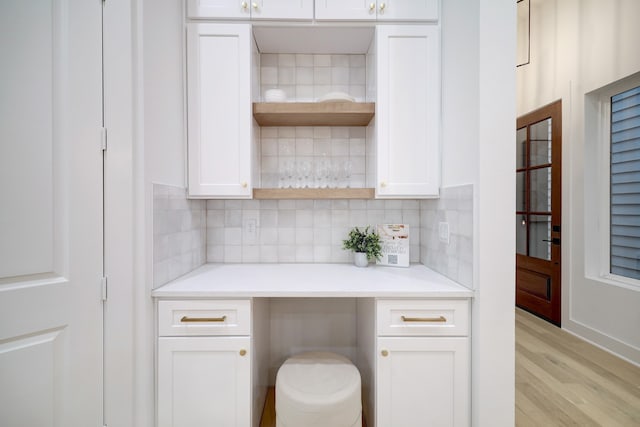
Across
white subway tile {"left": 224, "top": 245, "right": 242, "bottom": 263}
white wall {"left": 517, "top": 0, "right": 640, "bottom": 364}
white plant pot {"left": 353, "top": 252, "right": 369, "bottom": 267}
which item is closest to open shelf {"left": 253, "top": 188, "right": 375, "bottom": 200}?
white plant pot {"left": 353, "top": 252, "right": 369, "bottom": 267}

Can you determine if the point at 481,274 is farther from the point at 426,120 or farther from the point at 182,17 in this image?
the point at 182,17

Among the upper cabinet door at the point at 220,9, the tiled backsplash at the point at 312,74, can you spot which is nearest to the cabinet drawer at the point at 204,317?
the tiled backsplash at the point at 312,74

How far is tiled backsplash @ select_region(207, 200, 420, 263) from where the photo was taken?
1.92m

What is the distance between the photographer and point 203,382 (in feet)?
4.12

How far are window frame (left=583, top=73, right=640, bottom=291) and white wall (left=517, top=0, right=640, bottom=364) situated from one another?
2 centimetres

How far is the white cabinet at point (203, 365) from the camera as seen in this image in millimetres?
1250

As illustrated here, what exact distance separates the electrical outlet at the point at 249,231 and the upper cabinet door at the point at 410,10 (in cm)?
148

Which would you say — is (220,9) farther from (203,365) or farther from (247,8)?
(203,365)

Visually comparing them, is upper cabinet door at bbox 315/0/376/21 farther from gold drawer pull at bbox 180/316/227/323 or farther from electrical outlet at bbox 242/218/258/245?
gold drawer pull at bbox 180/316/227/323

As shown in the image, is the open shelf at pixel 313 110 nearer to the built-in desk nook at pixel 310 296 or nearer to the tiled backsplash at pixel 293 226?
the tiled backsplash at pixel 293 226

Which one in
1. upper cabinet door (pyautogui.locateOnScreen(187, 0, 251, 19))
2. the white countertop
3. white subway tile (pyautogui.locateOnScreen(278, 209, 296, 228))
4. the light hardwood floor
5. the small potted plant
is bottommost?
the light hardwood floor

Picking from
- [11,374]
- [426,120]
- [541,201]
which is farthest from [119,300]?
[541,201]

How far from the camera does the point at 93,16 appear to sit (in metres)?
1.10

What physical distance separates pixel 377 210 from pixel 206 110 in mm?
1236
